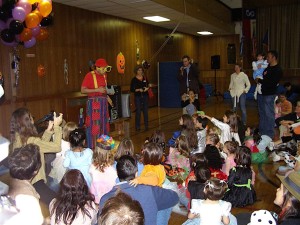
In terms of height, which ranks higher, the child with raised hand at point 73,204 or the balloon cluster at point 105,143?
the balloon cluster at point 105,143

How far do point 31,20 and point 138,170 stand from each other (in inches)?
105

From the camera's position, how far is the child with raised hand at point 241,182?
3135mm

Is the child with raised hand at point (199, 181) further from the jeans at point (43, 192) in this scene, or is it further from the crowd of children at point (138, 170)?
the jeans at point (43, 192)

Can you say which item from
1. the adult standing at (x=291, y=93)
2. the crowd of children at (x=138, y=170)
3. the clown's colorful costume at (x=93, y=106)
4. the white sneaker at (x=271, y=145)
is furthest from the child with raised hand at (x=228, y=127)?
the adult standing at (x=291, y=93)

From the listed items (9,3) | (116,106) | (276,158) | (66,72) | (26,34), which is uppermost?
(9,3)

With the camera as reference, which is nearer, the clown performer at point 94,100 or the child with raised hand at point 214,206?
the child with raised hand at point 214,206

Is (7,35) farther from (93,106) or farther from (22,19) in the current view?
(93,106)

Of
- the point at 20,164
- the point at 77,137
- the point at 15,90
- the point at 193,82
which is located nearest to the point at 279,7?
the point at 193,82

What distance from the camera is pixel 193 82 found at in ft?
20.2

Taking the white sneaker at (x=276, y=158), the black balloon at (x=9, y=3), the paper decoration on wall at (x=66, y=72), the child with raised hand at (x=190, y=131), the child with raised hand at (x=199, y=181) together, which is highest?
the black balloon at (x=9, y=3)

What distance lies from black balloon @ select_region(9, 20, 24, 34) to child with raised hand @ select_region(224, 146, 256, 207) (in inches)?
121

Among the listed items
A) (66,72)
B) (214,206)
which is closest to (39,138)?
(214,206)

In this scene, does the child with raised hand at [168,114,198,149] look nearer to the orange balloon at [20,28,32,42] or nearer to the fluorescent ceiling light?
the orange balloon at [20,28,32,42]

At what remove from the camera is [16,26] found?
4.23m
